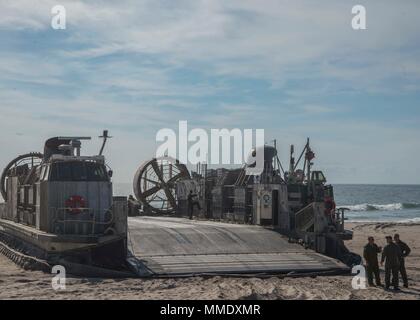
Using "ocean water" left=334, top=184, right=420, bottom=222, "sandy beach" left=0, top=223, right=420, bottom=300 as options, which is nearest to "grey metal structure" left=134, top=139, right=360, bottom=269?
"sandy beach" left=0, top=223, right=420, bottom=300

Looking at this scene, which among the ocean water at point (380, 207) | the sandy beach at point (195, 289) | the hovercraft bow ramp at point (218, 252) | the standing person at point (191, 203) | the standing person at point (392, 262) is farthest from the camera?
the ocean water at point (380, 207)

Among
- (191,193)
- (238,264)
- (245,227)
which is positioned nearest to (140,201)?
(191,193)

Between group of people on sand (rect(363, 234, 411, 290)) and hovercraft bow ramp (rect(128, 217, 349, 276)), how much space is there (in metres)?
1.13

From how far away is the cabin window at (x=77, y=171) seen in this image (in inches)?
583

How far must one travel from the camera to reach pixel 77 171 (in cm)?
1495

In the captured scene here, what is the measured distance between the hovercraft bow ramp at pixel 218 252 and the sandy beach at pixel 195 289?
1.68 ft

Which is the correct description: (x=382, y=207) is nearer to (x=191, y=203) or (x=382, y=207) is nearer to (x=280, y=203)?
(x=191, y=203)

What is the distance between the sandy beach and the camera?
36.7ft

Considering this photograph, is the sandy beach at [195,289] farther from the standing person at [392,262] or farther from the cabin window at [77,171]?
the cabin window at [77,171]

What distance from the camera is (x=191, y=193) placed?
22.8m

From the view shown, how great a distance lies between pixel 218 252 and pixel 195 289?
308 cm

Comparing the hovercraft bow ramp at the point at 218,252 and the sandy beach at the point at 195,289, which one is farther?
the hovercraft bow ramp at the point at 218,252

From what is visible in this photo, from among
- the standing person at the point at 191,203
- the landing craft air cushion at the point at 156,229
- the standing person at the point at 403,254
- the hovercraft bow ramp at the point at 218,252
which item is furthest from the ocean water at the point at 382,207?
the standing person at the point at 403,254
